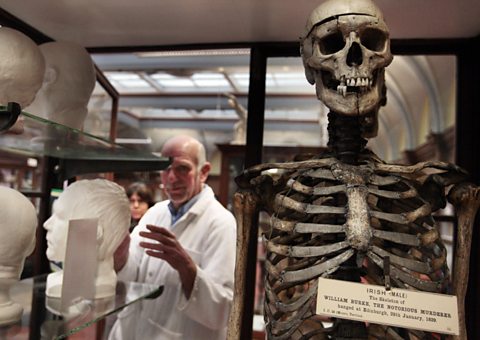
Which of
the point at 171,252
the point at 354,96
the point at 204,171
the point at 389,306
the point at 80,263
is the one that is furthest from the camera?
the point at 204,171

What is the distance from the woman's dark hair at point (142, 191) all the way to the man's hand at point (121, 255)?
0.18 m

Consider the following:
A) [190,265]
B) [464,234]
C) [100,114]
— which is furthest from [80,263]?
[464,234]

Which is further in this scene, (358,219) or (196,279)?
(196,279)

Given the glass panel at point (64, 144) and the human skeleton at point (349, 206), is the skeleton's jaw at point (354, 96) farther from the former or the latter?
the glass panel at point (64, 144)

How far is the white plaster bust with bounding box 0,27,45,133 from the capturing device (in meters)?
0.98

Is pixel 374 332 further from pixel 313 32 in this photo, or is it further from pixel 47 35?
pixel 47 35

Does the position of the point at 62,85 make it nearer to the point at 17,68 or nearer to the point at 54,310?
the point at 17,68

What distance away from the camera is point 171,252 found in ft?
4.32

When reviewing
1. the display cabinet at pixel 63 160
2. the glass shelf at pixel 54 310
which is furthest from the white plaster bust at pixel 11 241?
the display cabinet at pixel 63 160

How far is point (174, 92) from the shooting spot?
194cm

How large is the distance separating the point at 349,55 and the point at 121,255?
96 centimetres

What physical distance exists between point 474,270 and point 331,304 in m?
0.67

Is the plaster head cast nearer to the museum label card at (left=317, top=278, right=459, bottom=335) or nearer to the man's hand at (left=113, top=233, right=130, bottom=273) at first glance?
the man's hand at (left=113, top=233, right=130, bottom=273)

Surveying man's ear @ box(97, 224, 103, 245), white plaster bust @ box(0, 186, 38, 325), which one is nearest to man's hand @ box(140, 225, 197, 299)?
man's ear @ box(97, 224, 103, 245)
